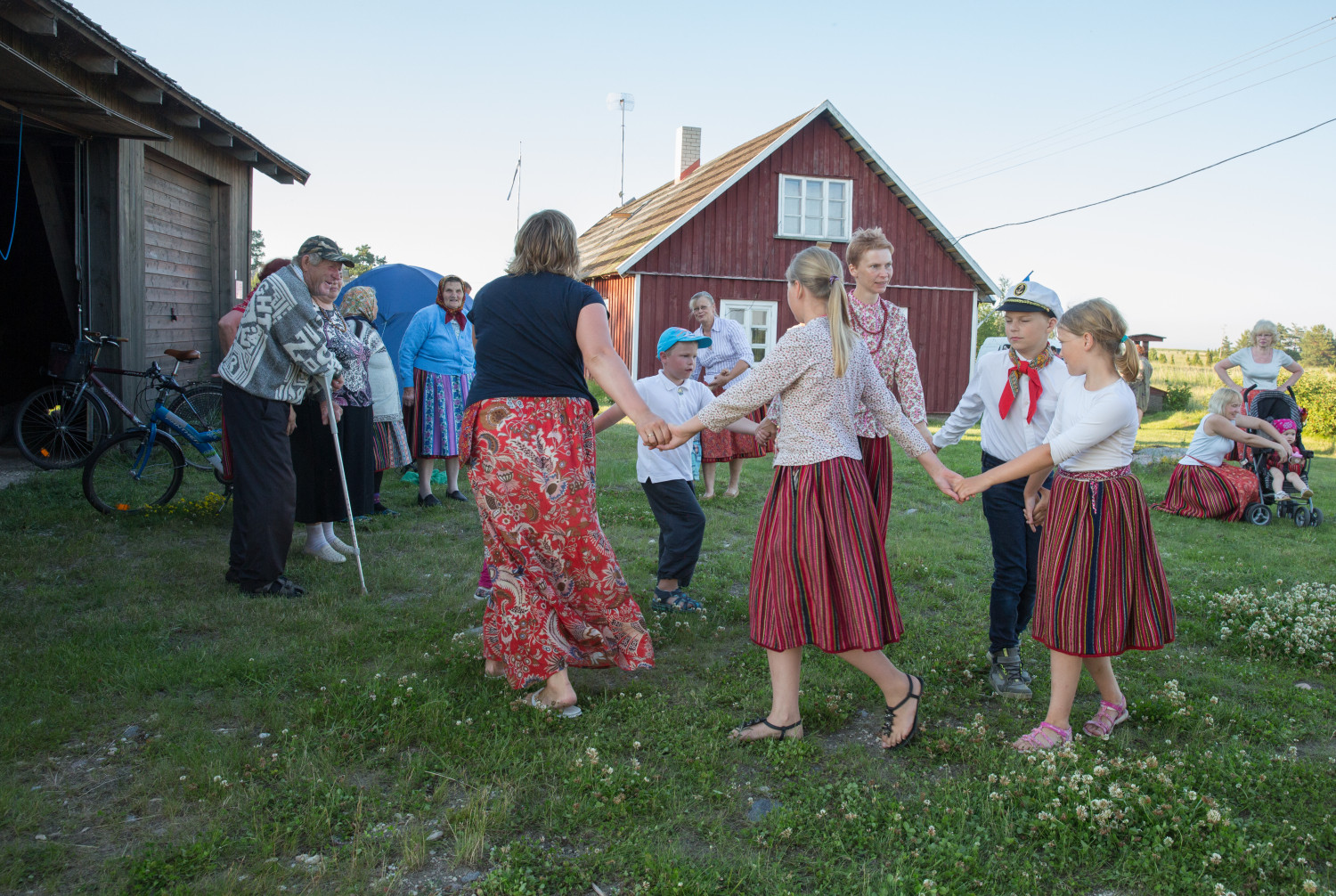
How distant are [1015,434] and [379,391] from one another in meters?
4.95

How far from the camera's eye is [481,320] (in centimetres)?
368

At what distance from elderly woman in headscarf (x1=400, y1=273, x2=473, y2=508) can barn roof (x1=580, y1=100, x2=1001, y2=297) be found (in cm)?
1138

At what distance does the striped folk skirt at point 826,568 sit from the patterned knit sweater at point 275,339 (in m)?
3.15

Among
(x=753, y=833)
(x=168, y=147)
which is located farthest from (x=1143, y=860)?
(x=168, y=147)

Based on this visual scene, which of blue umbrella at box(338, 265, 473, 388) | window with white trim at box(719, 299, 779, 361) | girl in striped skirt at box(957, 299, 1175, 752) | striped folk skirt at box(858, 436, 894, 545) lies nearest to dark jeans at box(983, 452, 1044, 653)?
striped folk skirt at box(858, 436, 894, 545)

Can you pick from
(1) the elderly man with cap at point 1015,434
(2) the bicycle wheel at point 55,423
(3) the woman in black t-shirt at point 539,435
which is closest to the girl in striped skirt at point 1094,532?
(1) the elderly man with cap at point 1015,434

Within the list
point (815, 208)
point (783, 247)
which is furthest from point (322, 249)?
point (815, 208)

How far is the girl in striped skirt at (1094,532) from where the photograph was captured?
3.36 meters

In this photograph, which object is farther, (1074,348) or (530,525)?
(530,525)

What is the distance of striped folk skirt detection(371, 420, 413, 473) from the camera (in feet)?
24.1

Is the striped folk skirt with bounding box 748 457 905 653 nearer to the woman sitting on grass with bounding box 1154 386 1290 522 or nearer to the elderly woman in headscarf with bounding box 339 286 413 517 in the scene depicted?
the elderly woman in headscarf with bounding box 339 286 413 517

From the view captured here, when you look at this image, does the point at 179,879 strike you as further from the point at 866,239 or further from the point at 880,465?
the point at 866,239

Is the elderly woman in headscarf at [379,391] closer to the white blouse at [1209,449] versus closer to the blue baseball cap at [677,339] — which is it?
the blue baseball cap at [677,339]

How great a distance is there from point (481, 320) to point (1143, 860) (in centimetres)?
295
